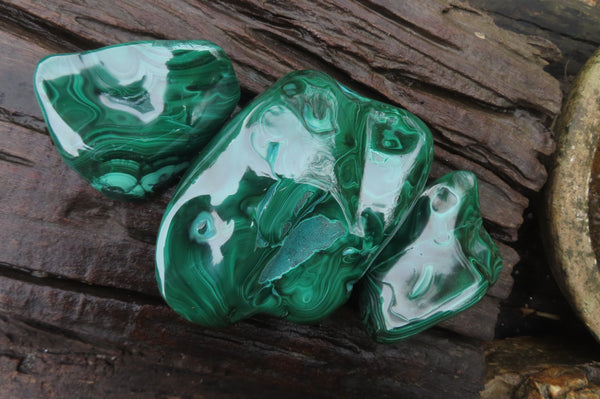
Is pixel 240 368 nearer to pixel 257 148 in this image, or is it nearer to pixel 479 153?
pixel 257 148

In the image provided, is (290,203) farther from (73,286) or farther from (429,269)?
(73,286)

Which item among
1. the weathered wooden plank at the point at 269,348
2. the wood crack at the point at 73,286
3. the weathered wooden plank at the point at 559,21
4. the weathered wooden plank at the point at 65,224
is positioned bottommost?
the weathered wooden plank at the point at 269,348

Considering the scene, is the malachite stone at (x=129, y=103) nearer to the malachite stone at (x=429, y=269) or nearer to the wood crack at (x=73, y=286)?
the wood crack at (x=73, y=286)

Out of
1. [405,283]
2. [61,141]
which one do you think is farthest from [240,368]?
[61,141]

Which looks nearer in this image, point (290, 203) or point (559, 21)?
point (290, 203)

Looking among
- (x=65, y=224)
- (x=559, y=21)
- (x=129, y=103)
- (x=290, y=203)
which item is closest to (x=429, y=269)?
(x=290, y=203)

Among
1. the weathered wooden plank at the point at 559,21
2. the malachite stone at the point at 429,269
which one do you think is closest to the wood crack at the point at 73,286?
the malachite stone at the point at 429,269

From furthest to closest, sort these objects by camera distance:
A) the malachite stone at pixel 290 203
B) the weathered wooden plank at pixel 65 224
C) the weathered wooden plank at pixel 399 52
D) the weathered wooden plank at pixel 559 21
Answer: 1. the weathered wooden plank at pixel 559 21
2. the weathered wooden plank at pixel 399 52
3. the weathered wooden plank at pixel 65 224
4. the malachite stone at pixel 290 203
